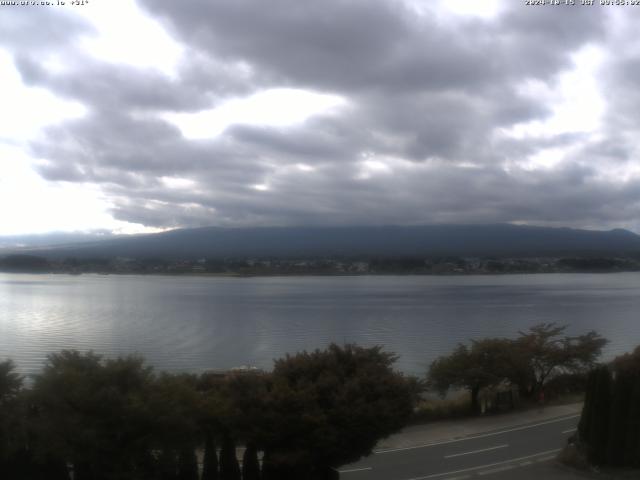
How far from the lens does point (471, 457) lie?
655 inches

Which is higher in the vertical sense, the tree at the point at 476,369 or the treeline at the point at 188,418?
the treeline at the point at 188,418

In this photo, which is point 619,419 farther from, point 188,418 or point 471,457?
point 188,418

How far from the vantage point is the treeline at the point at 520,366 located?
24516 millimetres

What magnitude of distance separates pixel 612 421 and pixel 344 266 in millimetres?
148519

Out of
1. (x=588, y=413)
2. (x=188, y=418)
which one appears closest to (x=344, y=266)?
(x=588, y=413)

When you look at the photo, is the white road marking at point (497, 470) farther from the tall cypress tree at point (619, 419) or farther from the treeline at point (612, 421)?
the tall cypress tree at point (619, 419)

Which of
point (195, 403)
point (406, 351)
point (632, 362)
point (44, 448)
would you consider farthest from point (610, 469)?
point (406, 351)

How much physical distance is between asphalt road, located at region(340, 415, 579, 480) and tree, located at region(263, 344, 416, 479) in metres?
2.23

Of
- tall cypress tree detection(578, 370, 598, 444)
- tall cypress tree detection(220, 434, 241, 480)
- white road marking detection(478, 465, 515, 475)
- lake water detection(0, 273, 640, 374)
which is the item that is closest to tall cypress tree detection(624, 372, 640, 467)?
tall cypress tree detection(578, 370, 598, 444)

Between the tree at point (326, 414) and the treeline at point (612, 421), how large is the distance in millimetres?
4469

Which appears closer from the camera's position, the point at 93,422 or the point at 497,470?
the point at 93,422

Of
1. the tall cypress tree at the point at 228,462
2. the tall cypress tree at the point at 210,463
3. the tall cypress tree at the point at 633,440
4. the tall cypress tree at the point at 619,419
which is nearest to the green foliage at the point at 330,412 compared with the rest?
the tall cypress tree at the point at 228,462

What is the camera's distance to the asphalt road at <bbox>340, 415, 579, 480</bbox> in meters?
15.1

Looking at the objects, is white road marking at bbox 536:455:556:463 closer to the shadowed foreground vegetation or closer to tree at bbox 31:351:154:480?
the shadowed foreground vegetation
